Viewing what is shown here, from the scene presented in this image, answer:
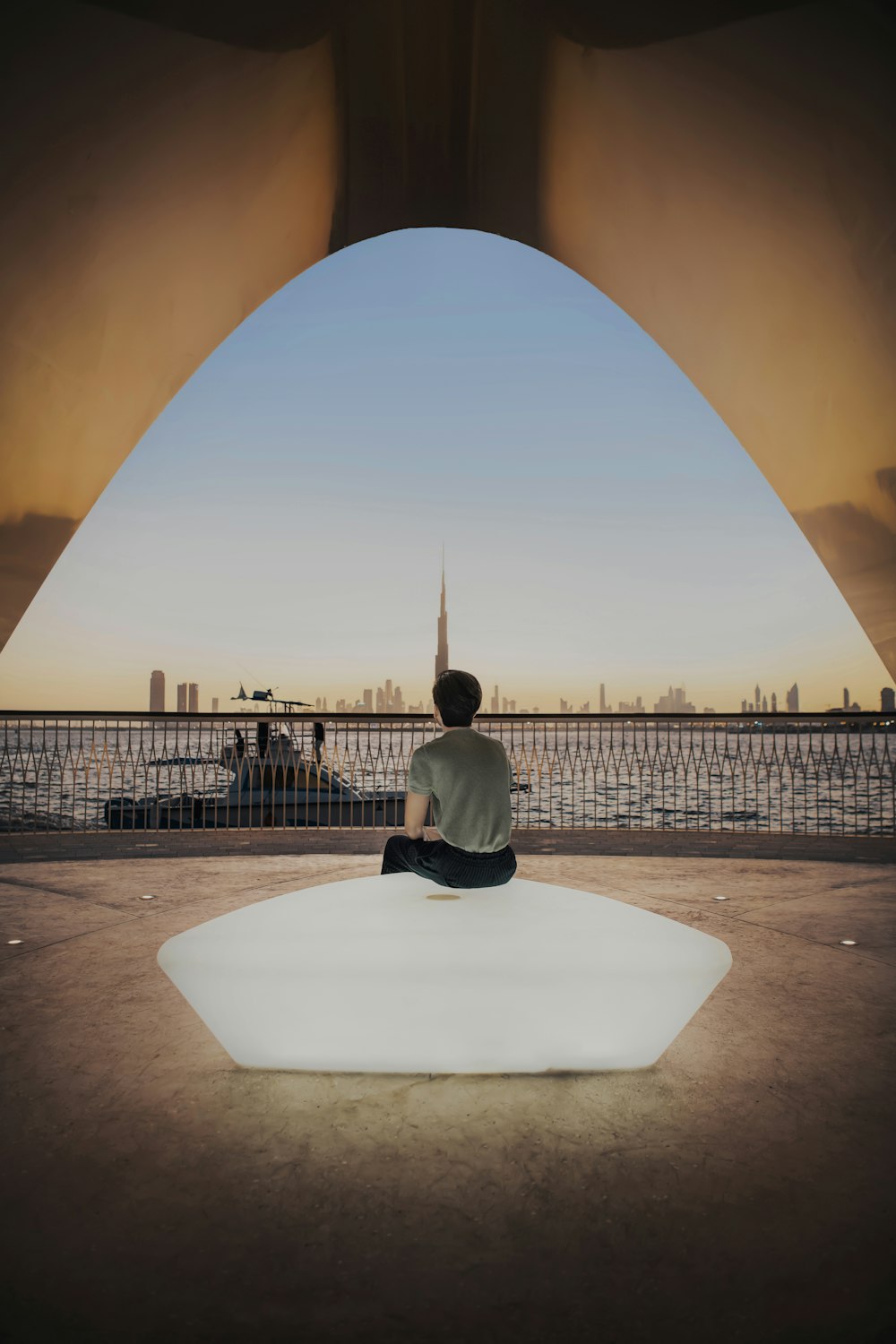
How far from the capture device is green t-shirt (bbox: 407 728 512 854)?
2.59m

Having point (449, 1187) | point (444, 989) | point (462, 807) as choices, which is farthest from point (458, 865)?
point (449, 1187)

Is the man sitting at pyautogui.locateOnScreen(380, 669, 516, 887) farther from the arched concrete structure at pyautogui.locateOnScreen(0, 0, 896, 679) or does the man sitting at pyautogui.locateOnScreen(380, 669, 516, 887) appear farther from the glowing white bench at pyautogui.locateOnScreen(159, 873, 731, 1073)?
the arched concrete structure at pyautogui.locateOnScreen(0, 0, 896, 679)

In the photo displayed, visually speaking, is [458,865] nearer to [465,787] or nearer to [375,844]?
[465,787]

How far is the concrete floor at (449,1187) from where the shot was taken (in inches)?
54.5

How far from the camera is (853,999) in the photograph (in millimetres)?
3074

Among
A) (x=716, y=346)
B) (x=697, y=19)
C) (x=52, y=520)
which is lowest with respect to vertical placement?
Answer: (x=52, y=520)

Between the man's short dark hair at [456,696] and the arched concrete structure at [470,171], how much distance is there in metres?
3.12


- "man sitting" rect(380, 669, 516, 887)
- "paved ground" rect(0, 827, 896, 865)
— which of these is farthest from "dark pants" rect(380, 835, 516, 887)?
"paved ground" rect(0, 827, 896, 865)

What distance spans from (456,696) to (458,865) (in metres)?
0.56

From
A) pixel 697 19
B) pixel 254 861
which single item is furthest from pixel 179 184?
pixel 254 861

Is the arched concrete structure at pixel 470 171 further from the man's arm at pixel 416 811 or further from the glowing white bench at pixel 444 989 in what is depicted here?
the glowing white bench at pixel 444 989

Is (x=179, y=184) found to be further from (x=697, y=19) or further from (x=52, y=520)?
(x=697, y=19)

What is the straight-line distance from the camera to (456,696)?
2.76 m

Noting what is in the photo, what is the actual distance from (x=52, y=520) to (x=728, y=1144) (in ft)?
15.8
